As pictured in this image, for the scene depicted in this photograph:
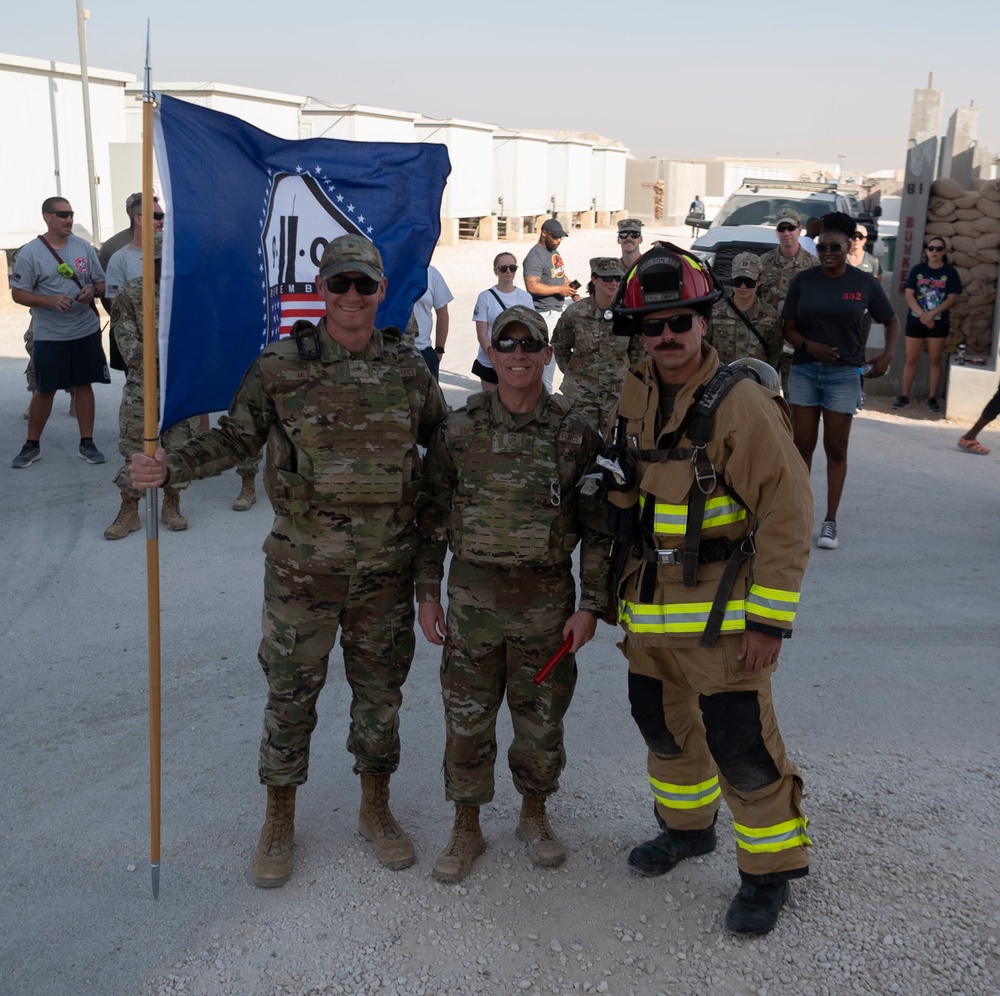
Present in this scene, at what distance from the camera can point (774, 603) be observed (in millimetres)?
3154

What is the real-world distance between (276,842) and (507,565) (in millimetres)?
1283

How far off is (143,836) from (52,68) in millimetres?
17550

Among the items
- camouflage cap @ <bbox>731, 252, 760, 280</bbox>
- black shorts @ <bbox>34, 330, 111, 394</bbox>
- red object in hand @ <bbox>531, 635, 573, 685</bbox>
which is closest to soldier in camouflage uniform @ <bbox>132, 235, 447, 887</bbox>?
red object in hand @ <bbox>531, 635, 573, 685</bbox>

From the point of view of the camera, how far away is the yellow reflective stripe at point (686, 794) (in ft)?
12.2

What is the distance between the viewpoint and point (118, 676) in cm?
532

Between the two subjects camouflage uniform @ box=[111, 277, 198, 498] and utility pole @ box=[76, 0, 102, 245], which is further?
utility pole @ box=[76, 0, 102, 245]

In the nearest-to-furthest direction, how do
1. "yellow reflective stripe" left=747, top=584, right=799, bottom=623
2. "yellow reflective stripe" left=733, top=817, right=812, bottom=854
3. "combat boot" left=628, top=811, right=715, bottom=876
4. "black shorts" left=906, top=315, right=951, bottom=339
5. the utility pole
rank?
"yellow reflective stripe" left=747, top=584, right=799, bottom=623 → "yellow reflective stripe" left=733, top=817, right=812, bottom=854 → "combat boot" left=628, top=811, right=715, bottom=876 → "black shorts" left=906, top=315, right=951, bottom=339 → the utility pole

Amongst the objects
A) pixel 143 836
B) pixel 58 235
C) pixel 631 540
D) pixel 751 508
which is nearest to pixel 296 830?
pixel 143 836

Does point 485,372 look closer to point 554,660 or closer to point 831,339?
point 831,339

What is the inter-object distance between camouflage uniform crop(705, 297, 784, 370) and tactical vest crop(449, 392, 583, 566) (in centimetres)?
403

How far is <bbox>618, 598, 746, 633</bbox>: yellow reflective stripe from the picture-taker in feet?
10.6

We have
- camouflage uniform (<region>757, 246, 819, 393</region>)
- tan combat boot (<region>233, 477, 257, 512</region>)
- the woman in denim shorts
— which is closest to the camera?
the woman in denim shorts

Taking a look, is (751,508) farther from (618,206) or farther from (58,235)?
(618,206)

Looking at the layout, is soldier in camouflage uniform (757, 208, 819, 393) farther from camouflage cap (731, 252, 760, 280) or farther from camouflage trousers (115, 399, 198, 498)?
camouflage trousers (115, 399, 198, 498)
